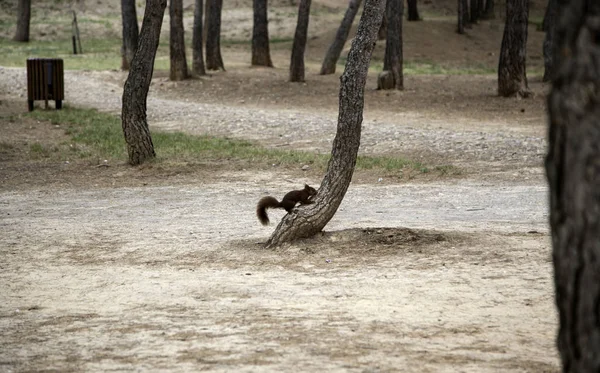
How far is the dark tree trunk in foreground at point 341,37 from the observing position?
25688mm

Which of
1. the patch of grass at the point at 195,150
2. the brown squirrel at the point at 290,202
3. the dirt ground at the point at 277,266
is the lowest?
the patch of grass at the point at 195,150

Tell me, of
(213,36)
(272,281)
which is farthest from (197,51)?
(272,281)

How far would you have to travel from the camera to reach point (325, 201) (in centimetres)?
853

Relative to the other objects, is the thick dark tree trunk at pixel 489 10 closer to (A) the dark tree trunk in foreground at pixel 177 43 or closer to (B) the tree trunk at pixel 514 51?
(A) the dark tree trunk in foreground at pixel 177 43

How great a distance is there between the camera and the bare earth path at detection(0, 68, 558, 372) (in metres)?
5.39

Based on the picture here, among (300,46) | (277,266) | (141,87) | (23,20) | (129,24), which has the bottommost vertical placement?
(277,266)

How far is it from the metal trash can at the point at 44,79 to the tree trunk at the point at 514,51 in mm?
10113

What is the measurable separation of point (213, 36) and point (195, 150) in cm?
1250

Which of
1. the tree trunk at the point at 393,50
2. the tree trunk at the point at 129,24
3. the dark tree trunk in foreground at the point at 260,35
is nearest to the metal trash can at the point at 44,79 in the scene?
the tree trunk at the point at 129,24

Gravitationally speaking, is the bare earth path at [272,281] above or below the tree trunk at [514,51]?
below

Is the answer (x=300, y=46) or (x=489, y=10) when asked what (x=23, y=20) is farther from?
(x=489, y=10)

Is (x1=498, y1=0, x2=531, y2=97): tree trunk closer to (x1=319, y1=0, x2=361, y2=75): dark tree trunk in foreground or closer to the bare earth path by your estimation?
(x1=319, y1=0, x2=361, y2=75): dark tree trunk in foreground

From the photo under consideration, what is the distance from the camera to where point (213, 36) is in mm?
26875

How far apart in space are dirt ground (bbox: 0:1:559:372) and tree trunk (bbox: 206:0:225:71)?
1051 centimetres
